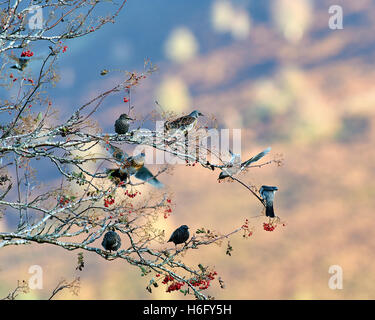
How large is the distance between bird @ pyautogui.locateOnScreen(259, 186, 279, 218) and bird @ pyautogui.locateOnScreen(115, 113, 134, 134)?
3.00 m

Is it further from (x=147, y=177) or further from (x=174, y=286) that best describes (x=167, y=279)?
(x=147, y=177)

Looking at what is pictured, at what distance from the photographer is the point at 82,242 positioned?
25.1 ft

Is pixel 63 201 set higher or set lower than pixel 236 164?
lower

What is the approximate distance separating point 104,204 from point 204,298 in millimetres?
2642

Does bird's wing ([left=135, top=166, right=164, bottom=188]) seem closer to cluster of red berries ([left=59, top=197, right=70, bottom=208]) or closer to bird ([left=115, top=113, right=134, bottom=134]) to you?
bird ([left=115, top=113, right=134, bottom=134])

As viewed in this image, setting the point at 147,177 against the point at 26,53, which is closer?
the point at 147,177

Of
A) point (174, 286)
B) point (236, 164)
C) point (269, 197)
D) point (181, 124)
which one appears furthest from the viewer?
point (181, 124)

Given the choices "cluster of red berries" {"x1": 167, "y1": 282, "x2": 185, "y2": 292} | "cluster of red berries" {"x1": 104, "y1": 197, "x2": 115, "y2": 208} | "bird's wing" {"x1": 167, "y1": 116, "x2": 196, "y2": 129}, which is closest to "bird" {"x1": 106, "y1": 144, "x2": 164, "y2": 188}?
"cluster of red berries" {"x1": 104, "y1": 197, "x2": 115, "y2": 208}

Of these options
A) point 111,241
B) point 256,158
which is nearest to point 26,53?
point 111,241

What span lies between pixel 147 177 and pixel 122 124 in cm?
123

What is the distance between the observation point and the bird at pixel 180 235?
834 cm

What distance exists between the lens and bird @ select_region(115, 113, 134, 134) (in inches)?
324

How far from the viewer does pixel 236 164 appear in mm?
8047
